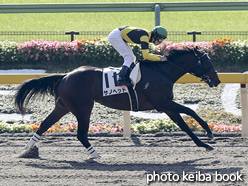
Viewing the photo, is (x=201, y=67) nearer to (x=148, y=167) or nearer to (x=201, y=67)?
(x=201, y=67)

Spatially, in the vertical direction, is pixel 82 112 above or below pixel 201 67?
below

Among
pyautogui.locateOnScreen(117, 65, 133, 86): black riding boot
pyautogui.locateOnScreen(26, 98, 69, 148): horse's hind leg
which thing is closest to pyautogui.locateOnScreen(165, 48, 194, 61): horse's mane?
pyautogui.locateOnScreen(117, 65, 133, 86): black riding boot

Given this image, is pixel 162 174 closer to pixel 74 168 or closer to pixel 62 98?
pixel 74 168

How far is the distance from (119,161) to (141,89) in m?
1.02

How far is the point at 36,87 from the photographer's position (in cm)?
595

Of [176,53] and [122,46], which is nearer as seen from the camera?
[122,46]

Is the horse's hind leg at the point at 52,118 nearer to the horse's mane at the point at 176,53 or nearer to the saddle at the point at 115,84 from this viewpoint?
the saddle at the point at 115,84

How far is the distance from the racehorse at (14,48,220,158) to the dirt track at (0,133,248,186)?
0.97ft

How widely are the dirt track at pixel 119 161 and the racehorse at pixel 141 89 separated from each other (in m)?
0.30

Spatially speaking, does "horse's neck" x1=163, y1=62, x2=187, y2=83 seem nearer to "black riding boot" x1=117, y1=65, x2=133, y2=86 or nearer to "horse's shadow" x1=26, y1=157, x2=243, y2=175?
"black riding boot" x1=117, y1=65, x2=133, y2=86

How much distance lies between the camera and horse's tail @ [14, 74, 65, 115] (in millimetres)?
5852

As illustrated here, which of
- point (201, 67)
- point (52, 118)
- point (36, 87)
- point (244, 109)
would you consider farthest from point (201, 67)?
point (36, 87)

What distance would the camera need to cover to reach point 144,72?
18.9 feet

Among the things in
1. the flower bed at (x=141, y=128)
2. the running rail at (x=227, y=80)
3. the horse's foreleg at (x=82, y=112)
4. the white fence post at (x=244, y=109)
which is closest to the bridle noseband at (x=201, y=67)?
the running rail at (x=227, y=80)
